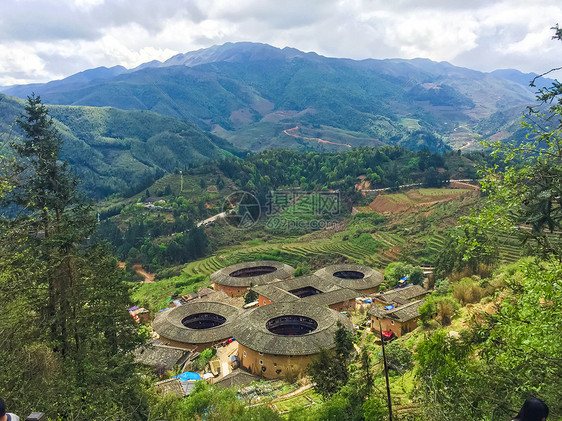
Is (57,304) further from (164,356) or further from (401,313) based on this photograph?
(401,313)

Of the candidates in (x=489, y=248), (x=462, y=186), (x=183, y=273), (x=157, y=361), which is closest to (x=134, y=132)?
(x=183, y=273)

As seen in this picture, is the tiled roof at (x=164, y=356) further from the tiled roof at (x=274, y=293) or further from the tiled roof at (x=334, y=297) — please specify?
the tiled roof at (x=334, y=297)

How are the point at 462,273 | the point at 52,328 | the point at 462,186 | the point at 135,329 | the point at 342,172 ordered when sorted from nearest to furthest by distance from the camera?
the point at 52,328 → the point at 135,329 → the point at 462,273 → the point at 462,186 → the point at 342,172

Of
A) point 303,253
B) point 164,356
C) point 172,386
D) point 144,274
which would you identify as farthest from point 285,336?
point 144,274

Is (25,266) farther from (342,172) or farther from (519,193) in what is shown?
(342,172)

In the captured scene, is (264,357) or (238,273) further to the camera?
(238,273)

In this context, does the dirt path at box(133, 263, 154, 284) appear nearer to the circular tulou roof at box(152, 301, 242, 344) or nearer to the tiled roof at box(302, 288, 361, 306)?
the circular tulou roof at box(152, 301, 242, 344)

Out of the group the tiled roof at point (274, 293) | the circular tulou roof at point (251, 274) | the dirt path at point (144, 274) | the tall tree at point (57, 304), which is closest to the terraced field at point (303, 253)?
the dirt path at point (144, 274)
